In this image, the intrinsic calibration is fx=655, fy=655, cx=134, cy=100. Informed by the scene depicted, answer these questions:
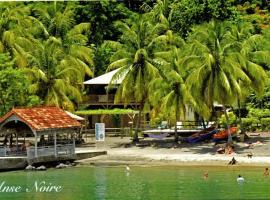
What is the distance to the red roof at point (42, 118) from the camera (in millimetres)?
42719

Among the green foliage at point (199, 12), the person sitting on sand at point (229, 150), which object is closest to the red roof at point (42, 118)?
the person sitting on sand at point (229, 150)

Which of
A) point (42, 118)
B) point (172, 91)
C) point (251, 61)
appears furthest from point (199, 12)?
point (42, 118)

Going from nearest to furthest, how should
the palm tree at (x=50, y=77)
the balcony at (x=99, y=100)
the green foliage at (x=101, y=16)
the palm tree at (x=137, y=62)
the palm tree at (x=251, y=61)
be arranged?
the palm tree at (x=251, y=61) → the palm tree at (x=137, y=62) → the palm tree at (x=50, y=77) → the balcony at (x=99, y=100) → the green foliage at (x=101, y=16)

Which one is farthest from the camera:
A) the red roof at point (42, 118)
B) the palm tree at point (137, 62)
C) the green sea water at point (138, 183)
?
the palm tree at point (137, 62)

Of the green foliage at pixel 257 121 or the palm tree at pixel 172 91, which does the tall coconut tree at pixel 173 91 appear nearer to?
the palm tree at pixel 172 91

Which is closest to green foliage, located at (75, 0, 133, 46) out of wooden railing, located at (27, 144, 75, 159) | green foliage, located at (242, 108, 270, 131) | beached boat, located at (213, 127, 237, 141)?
green foliage, located at (242, 108, 270, 131)

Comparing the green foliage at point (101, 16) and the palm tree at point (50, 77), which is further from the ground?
the green foliage at point (101, 16)

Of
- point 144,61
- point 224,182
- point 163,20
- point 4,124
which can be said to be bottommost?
point 224,182

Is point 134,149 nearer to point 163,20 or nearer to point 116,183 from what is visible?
point 116,183

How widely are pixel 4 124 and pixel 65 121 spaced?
14.0 ft

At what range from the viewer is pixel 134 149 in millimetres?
50750

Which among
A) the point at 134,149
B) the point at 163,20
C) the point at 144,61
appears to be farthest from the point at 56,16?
the point at 134,149

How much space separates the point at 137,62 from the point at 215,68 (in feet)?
27.3

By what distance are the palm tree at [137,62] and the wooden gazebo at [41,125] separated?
27.4 feet
